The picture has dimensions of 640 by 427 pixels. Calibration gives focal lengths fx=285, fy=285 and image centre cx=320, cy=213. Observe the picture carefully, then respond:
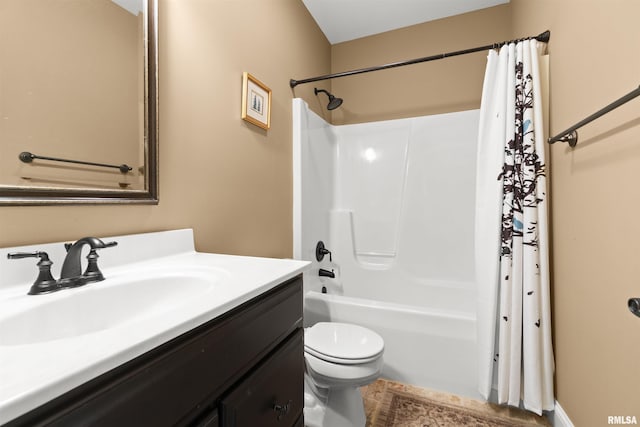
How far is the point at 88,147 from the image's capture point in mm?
846

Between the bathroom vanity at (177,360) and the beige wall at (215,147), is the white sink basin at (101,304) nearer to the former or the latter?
the bathroom vanity at (177,360)

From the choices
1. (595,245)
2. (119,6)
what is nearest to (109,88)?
(119,6)

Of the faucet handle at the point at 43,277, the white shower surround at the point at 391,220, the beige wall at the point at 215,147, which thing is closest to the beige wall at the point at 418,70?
the white shower surround at the point at 391,220

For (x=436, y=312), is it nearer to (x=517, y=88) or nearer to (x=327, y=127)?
(x=517, y=88)

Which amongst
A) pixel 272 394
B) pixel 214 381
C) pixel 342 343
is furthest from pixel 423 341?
pixel 214 381

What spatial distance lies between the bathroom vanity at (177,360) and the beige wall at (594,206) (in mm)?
1003

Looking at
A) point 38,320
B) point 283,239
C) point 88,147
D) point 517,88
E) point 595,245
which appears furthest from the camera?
point 283,239

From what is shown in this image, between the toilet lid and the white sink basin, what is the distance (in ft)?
2.31

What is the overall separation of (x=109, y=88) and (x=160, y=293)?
661 millimetres

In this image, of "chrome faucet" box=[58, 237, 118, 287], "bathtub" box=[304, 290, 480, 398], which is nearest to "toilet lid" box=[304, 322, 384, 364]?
"bathtub" box=[304, 290, 480, 398]

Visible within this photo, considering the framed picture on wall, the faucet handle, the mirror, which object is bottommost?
the faucet handle

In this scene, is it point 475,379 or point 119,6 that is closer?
point 119,6

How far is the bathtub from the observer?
1.53 metres

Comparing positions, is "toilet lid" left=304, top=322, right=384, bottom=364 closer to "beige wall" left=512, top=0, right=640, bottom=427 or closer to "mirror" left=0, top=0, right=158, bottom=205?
"beige wall" left=512, top=0, right=640, bottom=427
